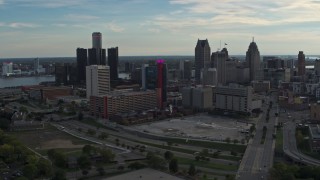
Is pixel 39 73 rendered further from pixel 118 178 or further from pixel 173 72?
pixel 118 178

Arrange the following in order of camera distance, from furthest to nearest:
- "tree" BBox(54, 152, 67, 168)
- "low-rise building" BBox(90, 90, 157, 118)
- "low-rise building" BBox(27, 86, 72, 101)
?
"low-rise building" BBox(27, 86, 72, 101)
"low-rise building" BBox(90, 90, 157, 118)
"tree" BBox(54, 152, 67, 168)

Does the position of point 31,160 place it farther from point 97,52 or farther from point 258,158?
point 97,52

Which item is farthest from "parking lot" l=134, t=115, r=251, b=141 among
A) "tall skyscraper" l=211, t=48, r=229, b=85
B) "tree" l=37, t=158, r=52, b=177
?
"tall skyscraper" l=211, t=48, r=229, b=85

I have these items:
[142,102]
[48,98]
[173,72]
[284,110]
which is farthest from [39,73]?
[284,110]

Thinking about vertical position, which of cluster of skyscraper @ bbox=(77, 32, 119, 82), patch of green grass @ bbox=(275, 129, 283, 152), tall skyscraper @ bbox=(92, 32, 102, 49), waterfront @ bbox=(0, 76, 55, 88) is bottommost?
patch of green grass @ bbox=(275, 129, 283, 152)

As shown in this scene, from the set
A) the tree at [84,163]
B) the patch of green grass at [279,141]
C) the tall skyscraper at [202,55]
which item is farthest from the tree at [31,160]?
the tall skyscraper at [202,55]

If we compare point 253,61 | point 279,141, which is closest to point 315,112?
point 279,141

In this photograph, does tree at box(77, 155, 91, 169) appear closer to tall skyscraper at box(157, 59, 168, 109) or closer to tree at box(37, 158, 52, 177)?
tree at box(37, 158, 52, 177)
